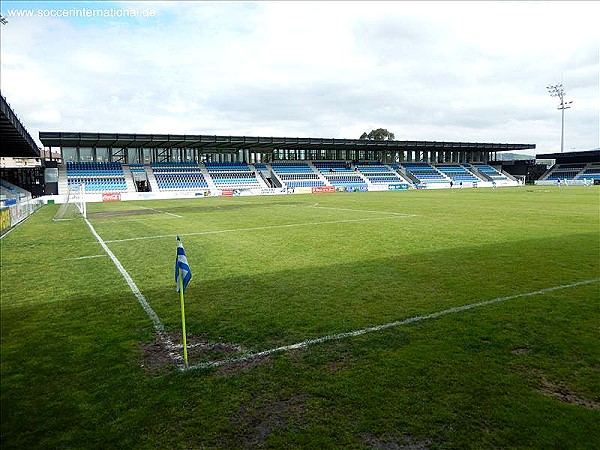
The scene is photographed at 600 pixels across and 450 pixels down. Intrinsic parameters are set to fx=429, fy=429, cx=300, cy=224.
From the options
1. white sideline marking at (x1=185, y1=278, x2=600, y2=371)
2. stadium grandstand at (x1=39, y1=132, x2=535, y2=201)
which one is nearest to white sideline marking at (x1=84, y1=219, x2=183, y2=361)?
white sideline marking at (x1=185, y1=278, x2=600, y2=371)

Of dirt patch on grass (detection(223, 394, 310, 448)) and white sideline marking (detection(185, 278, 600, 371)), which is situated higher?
white sideline marking (detection(185, 278, 600, 371))

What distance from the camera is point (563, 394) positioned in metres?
4.75

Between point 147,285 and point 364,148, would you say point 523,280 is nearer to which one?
point 147,285

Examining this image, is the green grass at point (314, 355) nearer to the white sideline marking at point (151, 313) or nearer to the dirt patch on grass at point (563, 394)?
the dirt patch on grass at point (563, 394)

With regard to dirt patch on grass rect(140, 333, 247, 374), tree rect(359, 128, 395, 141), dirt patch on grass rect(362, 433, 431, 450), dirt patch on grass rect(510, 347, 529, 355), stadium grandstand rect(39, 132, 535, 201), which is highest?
tree rect(359, 128, 395, 141)

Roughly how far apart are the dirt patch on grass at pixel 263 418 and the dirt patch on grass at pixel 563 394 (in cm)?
271

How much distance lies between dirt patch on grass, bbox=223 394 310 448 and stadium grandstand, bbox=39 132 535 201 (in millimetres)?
51113

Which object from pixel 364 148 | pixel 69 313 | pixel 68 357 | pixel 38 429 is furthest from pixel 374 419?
pixel 364 148

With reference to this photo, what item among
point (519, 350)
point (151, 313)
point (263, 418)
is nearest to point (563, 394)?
point (519, 350)

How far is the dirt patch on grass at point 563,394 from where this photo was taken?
4.59 m

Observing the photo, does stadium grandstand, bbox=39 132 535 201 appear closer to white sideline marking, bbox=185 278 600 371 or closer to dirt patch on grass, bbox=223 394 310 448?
white sideline marking, bbox=185 278 600 371

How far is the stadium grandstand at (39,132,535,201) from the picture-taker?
56.9 metres

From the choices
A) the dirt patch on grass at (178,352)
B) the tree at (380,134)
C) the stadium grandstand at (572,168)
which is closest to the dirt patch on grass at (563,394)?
the dirt patch on grass at (178,352)

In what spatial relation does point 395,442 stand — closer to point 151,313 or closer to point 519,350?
point 519,350
